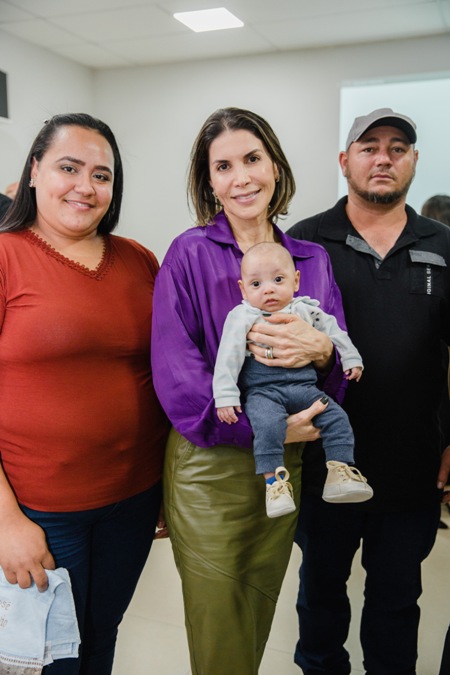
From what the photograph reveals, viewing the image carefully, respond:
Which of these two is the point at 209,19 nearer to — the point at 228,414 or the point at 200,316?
the point at 200,316

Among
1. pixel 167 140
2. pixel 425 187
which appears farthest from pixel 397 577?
pixel 167 140

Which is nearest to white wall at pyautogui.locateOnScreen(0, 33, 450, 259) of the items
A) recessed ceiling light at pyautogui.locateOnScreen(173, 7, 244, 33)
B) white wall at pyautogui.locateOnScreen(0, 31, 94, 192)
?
white wall at pyautogui.locateOnScreen(0, 31, 94, 192)

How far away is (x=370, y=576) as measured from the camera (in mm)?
1896

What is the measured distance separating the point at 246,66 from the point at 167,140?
1092 millimetres

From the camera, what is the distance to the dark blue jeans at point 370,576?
1.83 metres

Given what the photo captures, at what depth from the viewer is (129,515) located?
1.50 m

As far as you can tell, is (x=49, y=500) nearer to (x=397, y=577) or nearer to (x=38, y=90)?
(x=397, y=577)

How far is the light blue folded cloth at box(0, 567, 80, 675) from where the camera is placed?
129 centimetres

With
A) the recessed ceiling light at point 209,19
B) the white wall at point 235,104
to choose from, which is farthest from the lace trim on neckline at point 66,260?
the white wall at point 235,104

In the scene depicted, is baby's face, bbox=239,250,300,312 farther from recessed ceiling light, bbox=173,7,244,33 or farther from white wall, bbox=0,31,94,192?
white wall, bbox=0,31,94,192

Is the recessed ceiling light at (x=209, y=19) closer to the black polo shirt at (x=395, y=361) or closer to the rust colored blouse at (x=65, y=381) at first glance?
→ the black polo shirt at (x=395, y=361)

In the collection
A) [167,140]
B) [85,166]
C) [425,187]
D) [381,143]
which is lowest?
[85,166]

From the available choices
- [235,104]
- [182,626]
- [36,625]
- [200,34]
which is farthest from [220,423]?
[235,104]

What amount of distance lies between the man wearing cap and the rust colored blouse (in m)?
0.63
